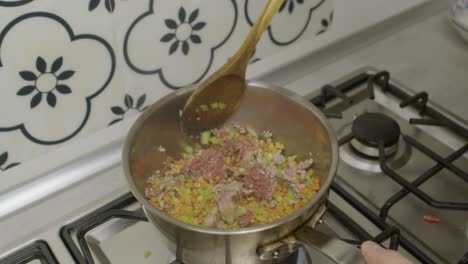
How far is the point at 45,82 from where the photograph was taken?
24.8 inches

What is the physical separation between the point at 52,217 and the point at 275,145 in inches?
12.0

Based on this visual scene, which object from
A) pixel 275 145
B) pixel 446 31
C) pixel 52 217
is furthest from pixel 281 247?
pixel 446 31

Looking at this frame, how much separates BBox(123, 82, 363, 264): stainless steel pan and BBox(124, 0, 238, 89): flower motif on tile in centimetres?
8

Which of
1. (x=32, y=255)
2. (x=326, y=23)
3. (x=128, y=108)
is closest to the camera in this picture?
(x=32, y=255)

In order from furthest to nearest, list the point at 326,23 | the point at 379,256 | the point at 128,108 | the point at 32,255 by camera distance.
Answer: the point at 326,23
the point at 128,108
the point at 32,255
the point at 379,256

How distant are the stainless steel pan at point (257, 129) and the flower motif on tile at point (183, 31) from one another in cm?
8

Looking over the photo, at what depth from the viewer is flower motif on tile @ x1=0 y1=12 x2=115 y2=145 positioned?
0.59m

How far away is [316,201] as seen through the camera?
534 millimetres

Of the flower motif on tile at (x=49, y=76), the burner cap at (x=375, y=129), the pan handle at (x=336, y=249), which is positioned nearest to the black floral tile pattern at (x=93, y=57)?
the flower motif on tile at (x=49, y=76)

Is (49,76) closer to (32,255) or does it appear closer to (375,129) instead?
(32,255)

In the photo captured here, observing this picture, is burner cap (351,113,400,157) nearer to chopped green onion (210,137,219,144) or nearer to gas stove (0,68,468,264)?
gas stove (0,68,468,264)

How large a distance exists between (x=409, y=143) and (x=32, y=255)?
1.71 feet

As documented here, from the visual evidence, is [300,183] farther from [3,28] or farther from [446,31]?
[446,31]

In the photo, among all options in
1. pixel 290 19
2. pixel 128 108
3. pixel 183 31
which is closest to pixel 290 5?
pixel 290 19
